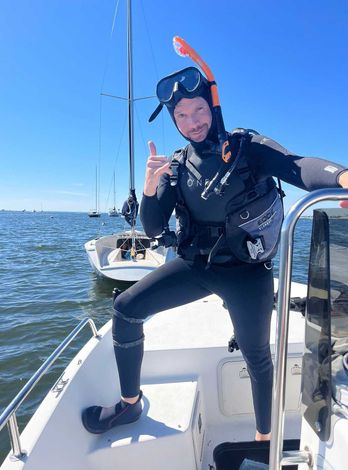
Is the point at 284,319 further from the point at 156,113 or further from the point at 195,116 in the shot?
the point at 156,113

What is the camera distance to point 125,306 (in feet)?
6.80

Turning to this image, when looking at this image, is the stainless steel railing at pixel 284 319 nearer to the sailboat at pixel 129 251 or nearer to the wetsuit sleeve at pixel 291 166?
the wetsuit sleeve at pixel 291 166

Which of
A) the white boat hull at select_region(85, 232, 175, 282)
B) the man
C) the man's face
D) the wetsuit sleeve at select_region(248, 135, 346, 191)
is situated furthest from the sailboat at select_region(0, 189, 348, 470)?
the white boat hull at select_region(85, 232, 175, 282)

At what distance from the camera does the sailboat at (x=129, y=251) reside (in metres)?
10.2

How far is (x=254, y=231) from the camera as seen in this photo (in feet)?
6.22

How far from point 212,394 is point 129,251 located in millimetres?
10427

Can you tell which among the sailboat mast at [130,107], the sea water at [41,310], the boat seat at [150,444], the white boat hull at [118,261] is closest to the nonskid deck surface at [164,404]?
the boat seat at [150,444]

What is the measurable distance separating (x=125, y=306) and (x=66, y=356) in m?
4.62

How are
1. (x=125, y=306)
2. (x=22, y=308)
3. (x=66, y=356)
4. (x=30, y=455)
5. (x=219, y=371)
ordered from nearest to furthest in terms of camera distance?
1. (x=30, y=455)
2. (x=125, y=306)
3. (x=219, y=371)
4. (x=66, y=356)
5. (x=22, y=308)

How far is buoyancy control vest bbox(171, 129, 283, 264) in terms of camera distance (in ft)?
6.22

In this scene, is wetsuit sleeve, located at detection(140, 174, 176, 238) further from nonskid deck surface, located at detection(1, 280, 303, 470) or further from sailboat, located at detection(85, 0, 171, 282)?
sailboat, located at detection(85, 0, 171, 282)

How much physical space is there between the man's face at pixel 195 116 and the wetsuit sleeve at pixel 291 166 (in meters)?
0.33

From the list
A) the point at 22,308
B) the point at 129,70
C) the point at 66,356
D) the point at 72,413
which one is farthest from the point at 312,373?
the point at 129,70

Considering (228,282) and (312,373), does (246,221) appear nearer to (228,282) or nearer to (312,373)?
(228,282)
